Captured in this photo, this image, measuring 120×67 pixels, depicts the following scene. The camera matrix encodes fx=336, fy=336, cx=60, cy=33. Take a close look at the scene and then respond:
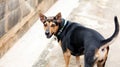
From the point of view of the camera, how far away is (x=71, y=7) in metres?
9.36

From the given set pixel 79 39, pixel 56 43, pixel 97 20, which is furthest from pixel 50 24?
pixel 97 20

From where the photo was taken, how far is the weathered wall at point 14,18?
6586 millimetres

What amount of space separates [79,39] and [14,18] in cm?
210

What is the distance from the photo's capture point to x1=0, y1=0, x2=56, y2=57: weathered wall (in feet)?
21.6

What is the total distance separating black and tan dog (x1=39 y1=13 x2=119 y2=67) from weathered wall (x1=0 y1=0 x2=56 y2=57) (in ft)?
4.09

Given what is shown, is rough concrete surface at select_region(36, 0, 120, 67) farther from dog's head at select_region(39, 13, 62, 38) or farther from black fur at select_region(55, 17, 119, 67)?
dog's head at select_region(39, 13, 62, 38)

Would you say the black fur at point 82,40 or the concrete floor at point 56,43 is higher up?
the black fur at point 82,40

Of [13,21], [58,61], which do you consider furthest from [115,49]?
[13,21]

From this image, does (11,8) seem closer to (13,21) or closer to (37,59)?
(13,21)

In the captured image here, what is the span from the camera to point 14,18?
708cm

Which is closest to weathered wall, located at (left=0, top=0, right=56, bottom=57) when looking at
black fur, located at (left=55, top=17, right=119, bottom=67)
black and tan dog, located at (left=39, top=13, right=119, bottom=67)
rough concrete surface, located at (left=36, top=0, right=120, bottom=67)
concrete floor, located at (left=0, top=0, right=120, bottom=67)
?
concrete floor, located at (left=0, top=0, right=120, bottom=67)

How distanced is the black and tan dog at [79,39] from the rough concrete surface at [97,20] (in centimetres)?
65

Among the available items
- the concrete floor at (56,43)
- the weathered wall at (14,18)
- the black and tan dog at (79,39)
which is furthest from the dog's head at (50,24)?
the weathered wall at (14,18)

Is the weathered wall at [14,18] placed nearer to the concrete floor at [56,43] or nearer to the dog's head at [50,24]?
the concrete floor at [56,43]
